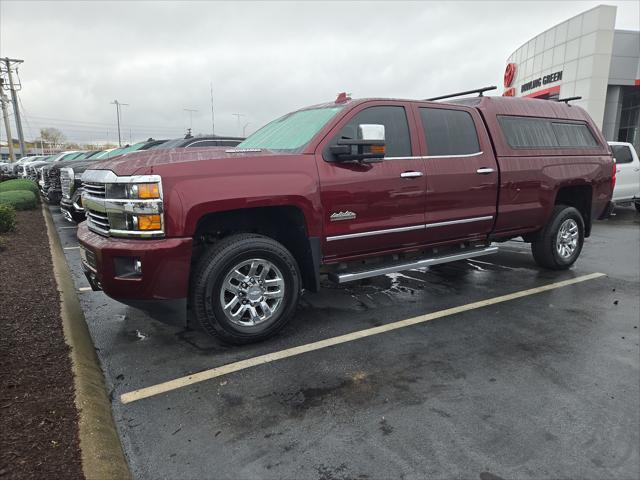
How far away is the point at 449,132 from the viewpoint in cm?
479

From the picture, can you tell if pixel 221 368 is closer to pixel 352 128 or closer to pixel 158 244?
pixel 158 244

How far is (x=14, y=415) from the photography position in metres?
2.45

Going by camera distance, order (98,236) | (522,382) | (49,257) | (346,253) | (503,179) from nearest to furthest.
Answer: (522,382) < (98,236) < (346,253) < (503,179) < (49,257)

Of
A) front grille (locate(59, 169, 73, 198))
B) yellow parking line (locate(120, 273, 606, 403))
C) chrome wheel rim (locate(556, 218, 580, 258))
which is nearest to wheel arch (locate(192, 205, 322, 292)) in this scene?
yellow parking line (locate(120, 273, 606, 403))

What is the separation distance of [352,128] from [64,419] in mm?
3135

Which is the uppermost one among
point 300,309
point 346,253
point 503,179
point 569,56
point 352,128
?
point 569,56

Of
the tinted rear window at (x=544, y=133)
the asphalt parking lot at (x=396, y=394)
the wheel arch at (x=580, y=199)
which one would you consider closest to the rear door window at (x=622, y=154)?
the tinted rear window at (x=544, y=133)

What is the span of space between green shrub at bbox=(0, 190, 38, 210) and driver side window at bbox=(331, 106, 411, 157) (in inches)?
367

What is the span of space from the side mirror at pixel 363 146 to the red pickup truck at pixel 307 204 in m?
0.01

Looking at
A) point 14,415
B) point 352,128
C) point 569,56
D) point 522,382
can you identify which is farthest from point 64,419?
point 569,56

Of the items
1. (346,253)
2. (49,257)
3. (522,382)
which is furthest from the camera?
→ (49,257)

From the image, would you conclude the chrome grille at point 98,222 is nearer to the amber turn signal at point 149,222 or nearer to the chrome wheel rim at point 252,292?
the amber turn signal at point 149,222

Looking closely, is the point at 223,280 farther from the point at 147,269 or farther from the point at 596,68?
the point at 596,68

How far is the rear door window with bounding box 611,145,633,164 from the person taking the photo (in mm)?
11469
